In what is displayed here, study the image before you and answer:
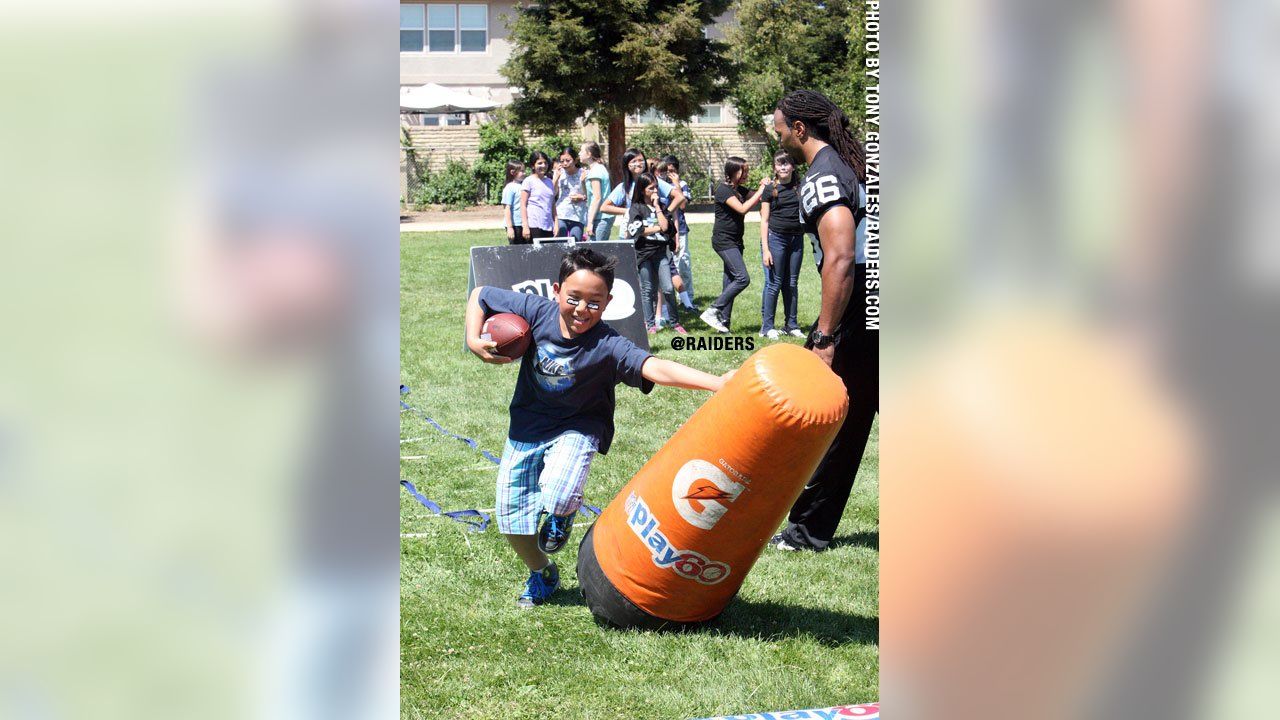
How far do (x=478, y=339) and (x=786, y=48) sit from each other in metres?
39.7

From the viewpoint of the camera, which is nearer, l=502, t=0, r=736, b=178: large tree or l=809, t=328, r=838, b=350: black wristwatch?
l=809, t=328, r=838, b=350: black wristwatch

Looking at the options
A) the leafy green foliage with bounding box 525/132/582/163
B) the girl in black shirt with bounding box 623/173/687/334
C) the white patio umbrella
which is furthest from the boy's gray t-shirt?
the white patio umbrella

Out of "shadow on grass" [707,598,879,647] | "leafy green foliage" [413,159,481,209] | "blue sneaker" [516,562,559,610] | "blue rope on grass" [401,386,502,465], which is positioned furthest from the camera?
"leafy green foliage" [413,159,481,209]

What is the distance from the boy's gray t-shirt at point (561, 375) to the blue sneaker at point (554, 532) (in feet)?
1.10

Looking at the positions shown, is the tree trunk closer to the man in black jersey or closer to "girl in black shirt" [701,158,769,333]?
"girl in black shirt" [701,158,769,333]

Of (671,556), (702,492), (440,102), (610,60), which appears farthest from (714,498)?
(440,102)

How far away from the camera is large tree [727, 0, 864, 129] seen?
128ft

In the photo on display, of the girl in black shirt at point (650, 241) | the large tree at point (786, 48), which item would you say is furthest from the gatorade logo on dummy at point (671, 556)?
the large tree at point (786, 48)

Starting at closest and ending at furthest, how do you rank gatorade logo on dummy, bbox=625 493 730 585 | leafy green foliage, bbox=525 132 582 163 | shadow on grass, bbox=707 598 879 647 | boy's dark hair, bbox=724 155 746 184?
gatorade logo on dummy, bbox=625 493 730 585
shadow on grass, bbox=707 598 879 647
boy's dark hair, bbox=724 155 746 184
leafy green foliage, bbox=525 132 582 163

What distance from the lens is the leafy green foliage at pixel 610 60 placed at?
34.5 m

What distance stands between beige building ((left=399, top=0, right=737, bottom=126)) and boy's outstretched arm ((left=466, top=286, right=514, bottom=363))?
39224 millimetres

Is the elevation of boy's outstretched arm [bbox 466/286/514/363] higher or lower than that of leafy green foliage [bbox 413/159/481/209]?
lower

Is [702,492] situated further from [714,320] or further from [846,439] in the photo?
[714,320]
